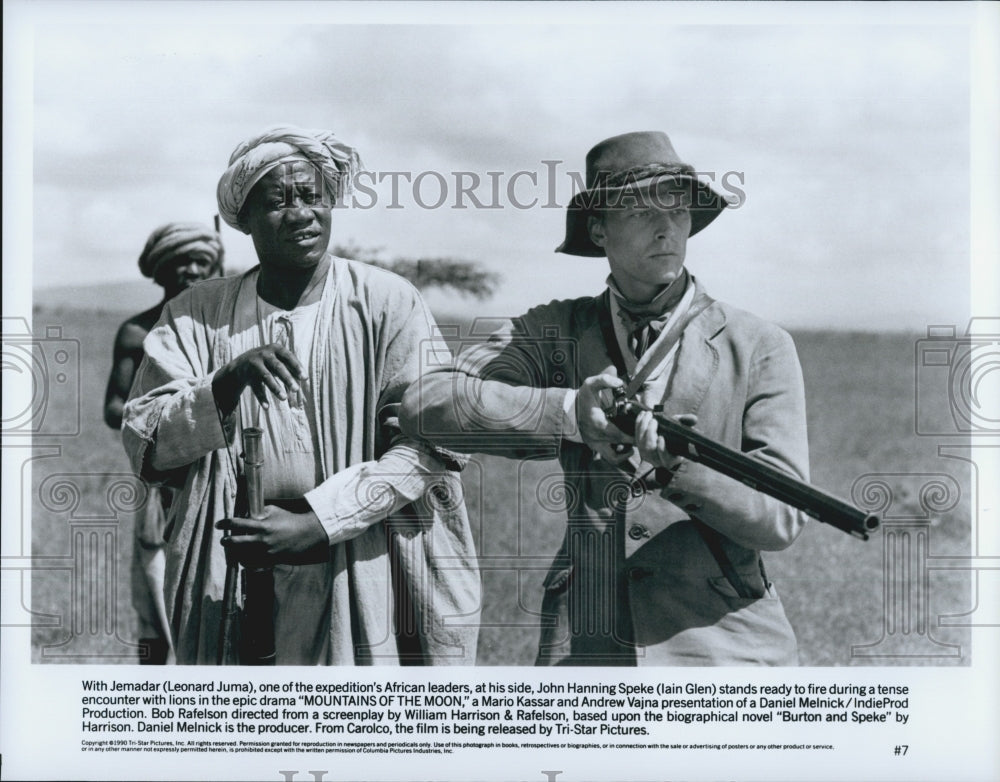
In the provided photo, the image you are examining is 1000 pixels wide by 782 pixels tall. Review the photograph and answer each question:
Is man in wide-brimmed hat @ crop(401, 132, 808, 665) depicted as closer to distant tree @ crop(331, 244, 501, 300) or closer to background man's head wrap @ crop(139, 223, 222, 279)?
distant tree @ crop(331, 244, 501, 300)

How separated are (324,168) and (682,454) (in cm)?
176

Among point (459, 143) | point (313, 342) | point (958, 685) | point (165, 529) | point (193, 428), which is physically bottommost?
point (958, 685)

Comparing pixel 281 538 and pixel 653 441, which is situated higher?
pixel 653 441

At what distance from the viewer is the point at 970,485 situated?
543 cm

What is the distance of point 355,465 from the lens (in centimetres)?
533

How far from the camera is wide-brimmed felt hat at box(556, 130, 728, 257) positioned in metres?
5.30

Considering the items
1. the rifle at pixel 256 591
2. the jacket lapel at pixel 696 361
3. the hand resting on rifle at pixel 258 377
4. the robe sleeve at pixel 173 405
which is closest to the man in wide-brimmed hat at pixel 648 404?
the jacket lapel at pixel 696 361

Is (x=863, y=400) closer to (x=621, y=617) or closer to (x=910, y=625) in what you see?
(x=910, y=625)

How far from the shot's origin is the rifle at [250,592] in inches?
209

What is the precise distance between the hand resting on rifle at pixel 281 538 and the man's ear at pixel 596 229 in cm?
151

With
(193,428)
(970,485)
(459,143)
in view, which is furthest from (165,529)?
(970,485)

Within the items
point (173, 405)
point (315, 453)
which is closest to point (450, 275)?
point (315, 453)

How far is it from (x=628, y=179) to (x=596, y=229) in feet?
0.74

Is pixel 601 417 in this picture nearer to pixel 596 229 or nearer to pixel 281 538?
pixel 596 229
